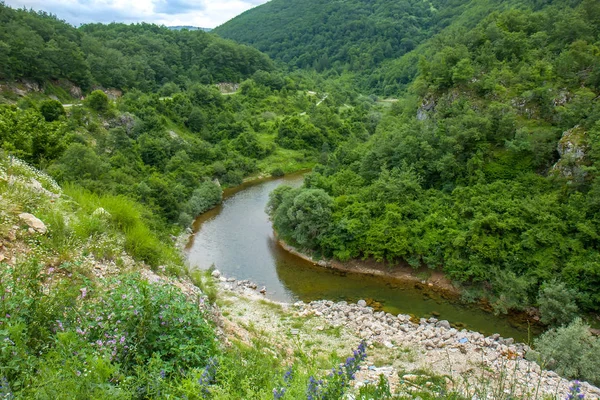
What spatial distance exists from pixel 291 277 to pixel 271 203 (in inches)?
406

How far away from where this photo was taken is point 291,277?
28.3 m

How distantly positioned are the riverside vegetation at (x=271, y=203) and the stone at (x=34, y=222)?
0.24 feet

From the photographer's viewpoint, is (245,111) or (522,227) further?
(245,111)

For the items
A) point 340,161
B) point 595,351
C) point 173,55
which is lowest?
point 595,351

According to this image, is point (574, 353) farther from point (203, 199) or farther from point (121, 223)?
point (203, 199)

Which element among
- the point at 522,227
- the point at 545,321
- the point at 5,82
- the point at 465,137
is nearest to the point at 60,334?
the point at 545,321

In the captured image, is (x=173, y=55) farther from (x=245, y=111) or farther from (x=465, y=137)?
(x=465, y=137)

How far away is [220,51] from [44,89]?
45518mm

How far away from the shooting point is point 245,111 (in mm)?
70375

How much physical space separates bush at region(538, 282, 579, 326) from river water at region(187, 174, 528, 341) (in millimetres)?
1418

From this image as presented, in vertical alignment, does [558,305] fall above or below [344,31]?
below

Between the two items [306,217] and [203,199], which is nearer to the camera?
[306,217]

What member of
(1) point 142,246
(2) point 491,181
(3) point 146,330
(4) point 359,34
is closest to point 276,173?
(2) point 491,181

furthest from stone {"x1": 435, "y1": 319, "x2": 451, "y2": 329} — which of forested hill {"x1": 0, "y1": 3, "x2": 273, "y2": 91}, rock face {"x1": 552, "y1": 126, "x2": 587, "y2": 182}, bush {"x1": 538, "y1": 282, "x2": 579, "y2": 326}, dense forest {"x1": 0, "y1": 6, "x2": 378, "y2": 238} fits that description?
forested hill {"x1": 0, "y1": 3, "x2": 273, "y2": 91}
